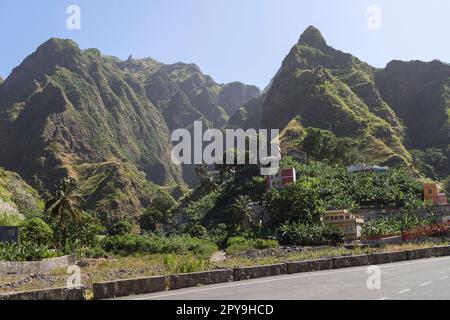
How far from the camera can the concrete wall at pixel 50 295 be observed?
13340 mm

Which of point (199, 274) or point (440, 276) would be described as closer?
point (440, 276)

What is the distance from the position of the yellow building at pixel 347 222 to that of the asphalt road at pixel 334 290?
5426 centimetres

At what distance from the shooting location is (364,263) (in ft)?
85.8

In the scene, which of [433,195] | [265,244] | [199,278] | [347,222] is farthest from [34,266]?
[433,195]

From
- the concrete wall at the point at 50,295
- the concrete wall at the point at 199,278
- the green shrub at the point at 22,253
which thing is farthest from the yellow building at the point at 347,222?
the concrete wall at the point at 50,295

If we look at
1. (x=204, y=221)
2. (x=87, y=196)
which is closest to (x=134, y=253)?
(x=204, y=221)

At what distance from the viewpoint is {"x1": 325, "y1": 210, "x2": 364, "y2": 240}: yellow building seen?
72688 millimetres

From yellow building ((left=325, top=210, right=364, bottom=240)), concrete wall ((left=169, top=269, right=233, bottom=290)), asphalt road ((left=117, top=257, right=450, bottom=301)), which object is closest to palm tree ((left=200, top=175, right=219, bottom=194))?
yellow building ((left=325, top=210, right=364, bottom=240))

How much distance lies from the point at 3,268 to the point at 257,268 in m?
39.0

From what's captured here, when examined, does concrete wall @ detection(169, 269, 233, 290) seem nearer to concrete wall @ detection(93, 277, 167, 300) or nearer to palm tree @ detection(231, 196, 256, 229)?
concrete wall @ detection(93, 277, 167, 300)

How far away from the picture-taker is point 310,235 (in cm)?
7119

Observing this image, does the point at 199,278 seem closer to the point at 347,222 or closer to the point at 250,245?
the point at 250,245

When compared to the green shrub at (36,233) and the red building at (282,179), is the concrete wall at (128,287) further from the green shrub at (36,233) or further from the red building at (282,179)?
the red building at (282,179)
